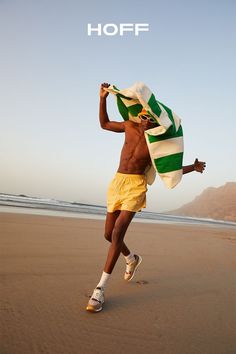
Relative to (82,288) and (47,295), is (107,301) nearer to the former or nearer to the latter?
(82,288)

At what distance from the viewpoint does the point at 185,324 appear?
8.98 ft

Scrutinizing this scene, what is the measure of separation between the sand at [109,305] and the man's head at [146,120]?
73.7 inches

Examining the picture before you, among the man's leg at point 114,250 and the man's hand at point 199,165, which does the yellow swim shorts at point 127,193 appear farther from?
the man's hand at point 199,165

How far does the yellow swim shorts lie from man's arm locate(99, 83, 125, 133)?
0.55 meters

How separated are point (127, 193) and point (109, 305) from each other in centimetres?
115

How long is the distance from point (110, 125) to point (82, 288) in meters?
1.87

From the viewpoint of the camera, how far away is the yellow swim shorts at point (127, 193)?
3398mm

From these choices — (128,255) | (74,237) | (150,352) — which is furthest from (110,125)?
(74,237)

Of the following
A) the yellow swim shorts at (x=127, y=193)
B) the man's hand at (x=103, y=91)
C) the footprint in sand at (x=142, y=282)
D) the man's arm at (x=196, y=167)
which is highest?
the man's hand at (x=103, y=91)

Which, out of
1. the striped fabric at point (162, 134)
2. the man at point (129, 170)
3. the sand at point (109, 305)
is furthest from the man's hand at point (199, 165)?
the sand at point (109, 305)

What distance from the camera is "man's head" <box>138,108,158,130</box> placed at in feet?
11.4

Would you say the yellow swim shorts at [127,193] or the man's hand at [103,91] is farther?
the man's hand at [103,91]

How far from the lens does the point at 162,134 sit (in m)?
3.43

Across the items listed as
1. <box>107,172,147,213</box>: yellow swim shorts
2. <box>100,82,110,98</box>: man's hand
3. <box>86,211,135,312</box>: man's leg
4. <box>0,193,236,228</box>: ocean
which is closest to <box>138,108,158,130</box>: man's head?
<box>100,82,110,98</box>: man's hand
